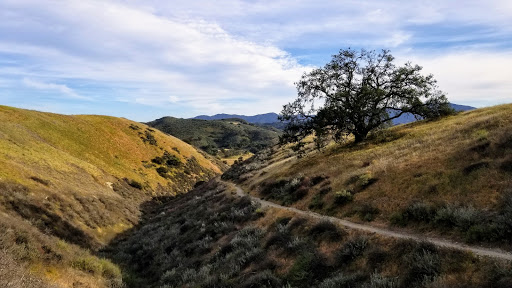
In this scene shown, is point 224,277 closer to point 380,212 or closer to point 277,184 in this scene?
point 380,212

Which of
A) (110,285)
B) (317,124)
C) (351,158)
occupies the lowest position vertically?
(110,285)

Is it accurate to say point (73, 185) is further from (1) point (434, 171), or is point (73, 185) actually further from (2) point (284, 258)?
(1) point (434, 171)

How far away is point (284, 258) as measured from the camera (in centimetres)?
1371

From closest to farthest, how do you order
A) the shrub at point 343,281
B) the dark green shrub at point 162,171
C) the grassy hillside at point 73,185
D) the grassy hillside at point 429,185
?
the shrub at point 343,281, the grassy hillside at point 429,185, the grassy hillside at point 73,185, the dark green shrub at point 162,171

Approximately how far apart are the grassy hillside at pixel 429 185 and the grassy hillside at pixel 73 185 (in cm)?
1397

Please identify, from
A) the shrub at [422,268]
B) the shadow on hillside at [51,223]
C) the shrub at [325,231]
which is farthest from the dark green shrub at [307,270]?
the shadow on hillside at [51,223]

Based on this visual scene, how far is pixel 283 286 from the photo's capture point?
447 inches

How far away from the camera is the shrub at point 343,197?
60.7ft

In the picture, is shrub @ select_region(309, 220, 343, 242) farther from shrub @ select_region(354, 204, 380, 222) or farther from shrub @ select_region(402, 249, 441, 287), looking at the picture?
shrub @ select_region(402, 249, 441, 287)

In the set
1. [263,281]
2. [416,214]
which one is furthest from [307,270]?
[416,214]

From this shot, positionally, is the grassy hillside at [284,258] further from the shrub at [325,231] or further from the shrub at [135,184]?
the shrub at [135,184]

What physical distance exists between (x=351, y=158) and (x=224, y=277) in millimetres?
18869

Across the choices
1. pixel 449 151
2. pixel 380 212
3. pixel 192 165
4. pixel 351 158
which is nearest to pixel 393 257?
pixel 380 212

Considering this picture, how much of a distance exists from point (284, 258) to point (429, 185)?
8.26 metres
